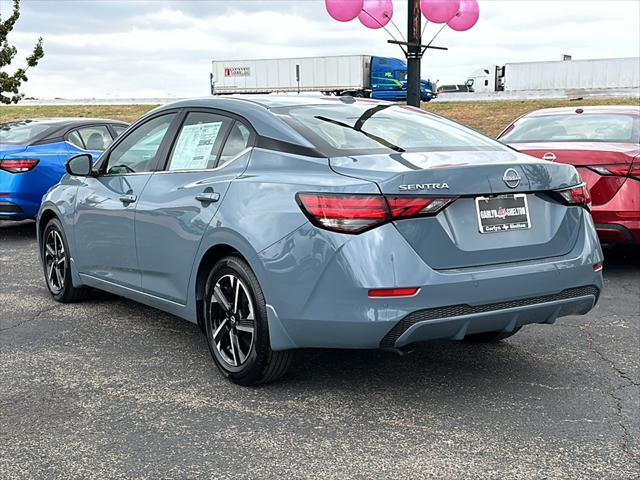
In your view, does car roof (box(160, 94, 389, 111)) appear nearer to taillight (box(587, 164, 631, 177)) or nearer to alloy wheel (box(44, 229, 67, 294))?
alloy wheel (box(44, 229, 67, 294))

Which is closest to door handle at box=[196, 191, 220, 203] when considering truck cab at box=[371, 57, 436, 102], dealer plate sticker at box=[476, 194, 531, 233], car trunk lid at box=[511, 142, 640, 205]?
dealer plate sticker at box=[476, 194, 531, 233]

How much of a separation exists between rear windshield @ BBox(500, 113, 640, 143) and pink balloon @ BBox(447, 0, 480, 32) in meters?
6.42

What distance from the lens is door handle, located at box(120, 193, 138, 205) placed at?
5.19m

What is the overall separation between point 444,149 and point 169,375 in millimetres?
1952

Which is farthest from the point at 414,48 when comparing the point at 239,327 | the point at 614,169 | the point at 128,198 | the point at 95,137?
the point at 239,327

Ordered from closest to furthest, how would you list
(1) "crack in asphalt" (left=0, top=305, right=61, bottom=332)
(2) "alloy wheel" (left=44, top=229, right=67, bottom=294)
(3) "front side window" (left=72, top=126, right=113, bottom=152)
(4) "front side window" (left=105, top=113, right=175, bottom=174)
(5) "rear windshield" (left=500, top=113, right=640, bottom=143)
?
(4) "front side window" (left=105, top=113, right=175, bottom=174) < (1) "crack in asphalt" (left=0, top=305, right=61, bottom=332) < (2) "alloy wheel" (left=44, top=229, right=67, bottom=294) < (5) "rear windshield" (left=500, top=113, right=640, bottom=143) < (3) "front side window" (left=72, top=126, right=113, bottom=152)

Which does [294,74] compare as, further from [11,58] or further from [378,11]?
[378,11]

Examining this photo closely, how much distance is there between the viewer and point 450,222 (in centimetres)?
381

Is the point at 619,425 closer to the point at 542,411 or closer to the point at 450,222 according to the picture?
the point at 542,411

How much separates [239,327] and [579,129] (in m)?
4.93

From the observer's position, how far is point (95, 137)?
35.4ft

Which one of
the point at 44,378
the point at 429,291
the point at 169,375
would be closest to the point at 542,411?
the point at 429,291

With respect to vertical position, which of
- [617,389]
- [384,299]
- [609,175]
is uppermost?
[609,175]

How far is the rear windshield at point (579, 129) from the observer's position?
779 cm
